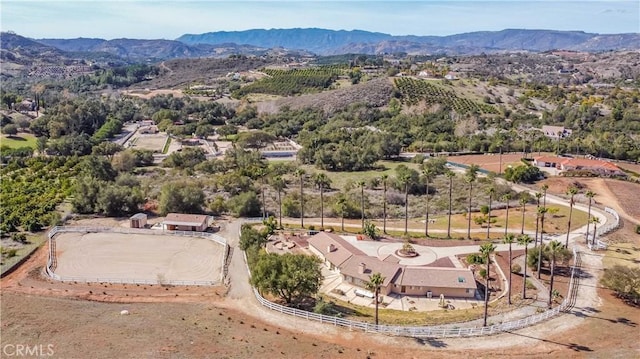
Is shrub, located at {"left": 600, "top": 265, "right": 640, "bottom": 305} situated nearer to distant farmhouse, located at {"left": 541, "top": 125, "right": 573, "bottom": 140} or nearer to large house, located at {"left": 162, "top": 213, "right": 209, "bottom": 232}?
large house, located at {"left": 162, "top": 213, "right": 209, "bottom": 232}

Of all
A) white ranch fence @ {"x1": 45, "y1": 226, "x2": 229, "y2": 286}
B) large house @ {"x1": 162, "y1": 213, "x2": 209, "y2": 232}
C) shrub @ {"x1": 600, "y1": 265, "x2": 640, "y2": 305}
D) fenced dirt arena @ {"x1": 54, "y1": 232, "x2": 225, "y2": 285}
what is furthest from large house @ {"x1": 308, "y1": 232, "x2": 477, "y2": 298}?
large house @ {"x1": 162, "y1": 213, "x2": 209, "y2": 232}

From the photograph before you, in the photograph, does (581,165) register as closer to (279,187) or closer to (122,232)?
(279,187)

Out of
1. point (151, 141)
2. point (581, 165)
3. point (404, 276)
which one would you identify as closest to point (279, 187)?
point (404, 276)

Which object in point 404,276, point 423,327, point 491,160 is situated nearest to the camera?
point 423,327

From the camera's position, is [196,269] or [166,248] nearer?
[196,269]

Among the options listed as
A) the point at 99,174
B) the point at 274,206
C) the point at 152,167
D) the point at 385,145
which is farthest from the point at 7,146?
the point at 385,145

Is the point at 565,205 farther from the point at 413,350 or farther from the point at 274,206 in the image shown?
the point at 413,350
